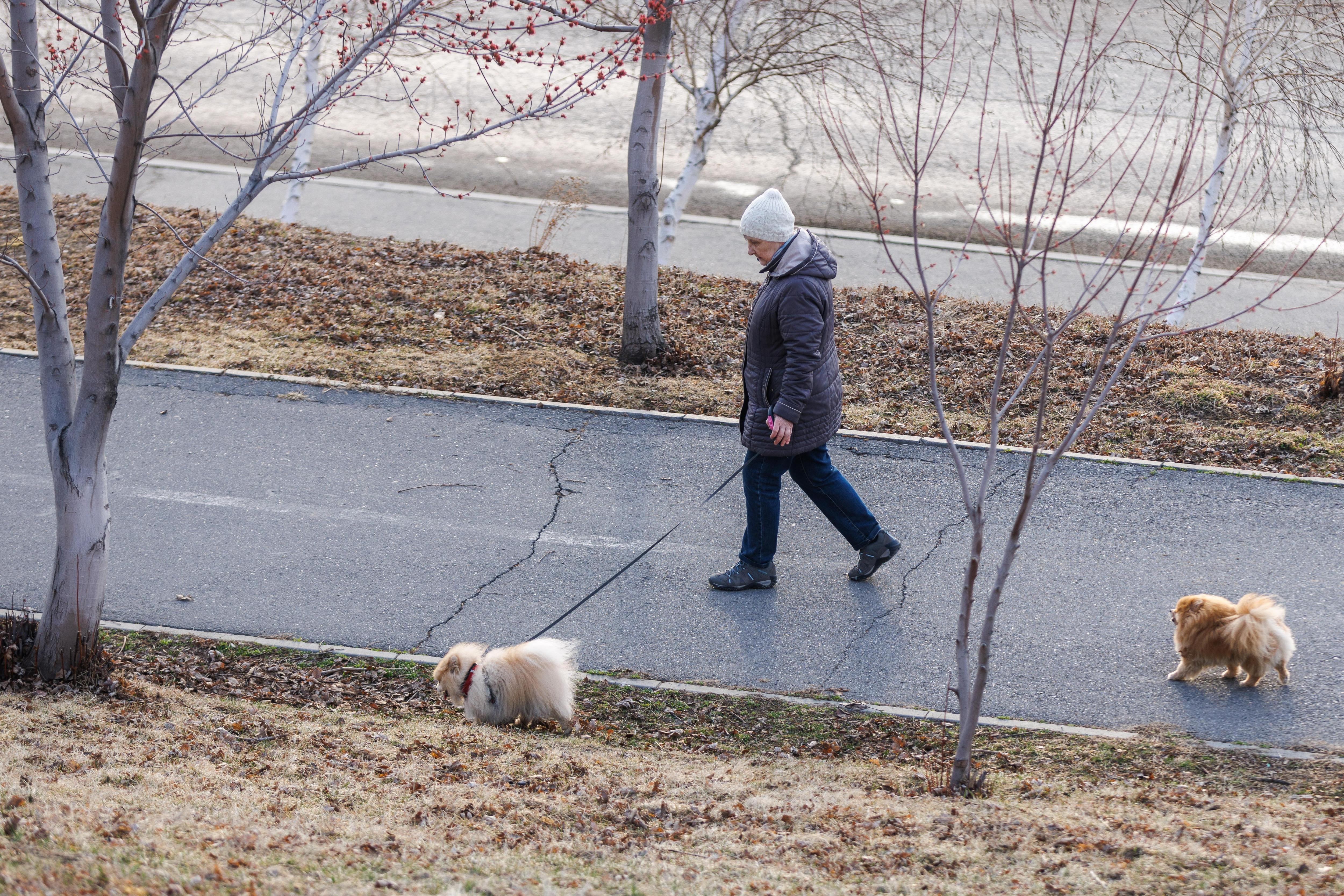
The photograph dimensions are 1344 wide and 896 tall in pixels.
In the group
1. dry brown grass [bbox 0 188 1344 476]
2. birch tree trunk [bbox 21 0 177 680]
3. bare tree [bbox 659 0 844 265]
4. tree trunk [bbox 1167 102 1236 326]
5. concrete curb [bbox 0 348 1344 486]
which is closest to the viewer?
birch tree trunk [bbox 21 0 177 680]

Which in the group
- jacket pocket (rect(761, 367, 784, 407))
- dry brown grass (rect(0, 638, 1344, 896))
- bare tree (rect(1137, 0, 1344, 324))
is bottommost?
dry brown grass (rect(0, 638, 1344, 896))

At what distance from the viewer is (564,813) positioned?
14.1ft

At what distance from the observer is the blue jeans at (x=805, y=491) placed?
20.7 ft

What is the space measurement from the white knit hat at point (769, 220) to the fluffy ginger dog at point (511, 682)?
2360 millimetres

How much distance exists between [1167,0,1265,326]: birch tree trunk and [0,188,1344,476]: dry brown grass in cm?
76

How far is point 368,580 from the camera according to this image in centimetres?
660

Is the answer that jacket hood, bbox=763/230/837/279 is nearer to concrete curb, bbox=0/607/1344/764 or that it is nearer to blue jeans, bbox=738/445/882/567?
blue jeans, bbox=738/445/882/567

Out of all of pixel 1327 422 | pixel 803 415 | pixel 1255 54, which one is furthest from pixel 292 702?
pixel 1255 54

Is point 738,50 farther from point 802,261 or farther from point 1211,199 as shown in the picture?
point 802,261

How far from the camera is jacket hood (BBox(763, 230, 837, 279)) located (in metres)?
5.88

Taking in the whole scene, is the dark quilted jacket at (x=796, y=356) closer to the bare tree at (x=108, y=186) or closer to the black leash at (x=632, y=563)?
the black leash at (x=632, y=563)

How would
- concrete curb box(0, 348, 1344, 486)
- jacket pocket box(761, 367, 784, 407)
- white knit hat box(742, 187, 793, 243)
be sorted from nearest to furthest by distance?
white knit hat box(742, 187, 793, 243) < jacket pocket box(761, 367, 784, 407) < concrete curb box(0, 348, 1344, 486)

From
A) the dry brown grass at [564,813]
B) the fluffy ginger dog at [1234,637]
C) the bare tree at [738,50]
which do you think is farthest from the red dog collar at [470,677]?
the bare tree at [738,50]

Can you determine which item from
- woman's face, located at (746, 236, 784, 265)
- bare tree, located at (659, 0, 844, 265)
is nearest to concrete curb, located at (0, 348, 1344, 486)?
woman's face, located at (746, 236, 784, 265)
